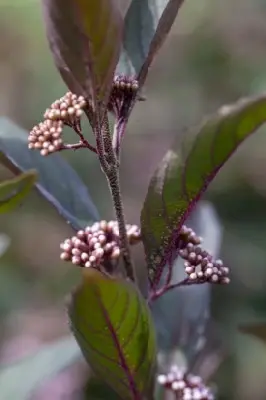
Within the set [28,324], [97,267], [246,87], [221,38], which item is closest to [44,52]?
[221,38]

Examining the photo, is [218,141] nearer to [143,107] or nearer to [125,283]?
[125,283]

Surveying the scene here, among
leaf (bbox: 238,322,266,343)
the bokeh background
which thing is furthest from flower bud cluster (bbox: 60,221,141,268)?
the bokeh background

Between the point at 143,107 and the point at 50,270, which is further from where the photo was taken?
the point at 143,107

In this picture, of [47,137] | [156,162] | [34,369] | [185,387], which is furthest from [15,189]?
[156,162]

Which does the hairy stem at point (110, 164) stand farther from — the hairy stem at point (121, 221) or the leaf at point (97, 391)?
the leaf at point (97, 391)

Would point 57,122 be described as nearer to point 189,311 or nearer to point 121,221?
point 121,221

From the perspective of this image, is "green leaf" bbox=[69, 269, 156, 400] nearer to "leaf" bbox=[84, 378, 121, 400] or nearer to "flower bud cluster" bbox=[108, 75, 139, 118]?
"flower bud cluster" bbox=[108, 75, 139, 118]

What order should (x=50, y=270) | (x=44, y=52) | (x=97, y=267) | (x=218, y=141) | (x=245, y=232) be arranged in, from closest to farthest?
(x=218, y=141) → (x=97, y=267) → (x=245, y=232) → (x=50, y=270) → (x=44, y=52)
